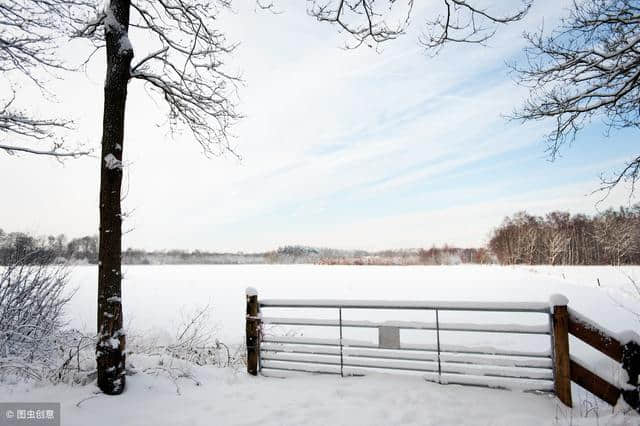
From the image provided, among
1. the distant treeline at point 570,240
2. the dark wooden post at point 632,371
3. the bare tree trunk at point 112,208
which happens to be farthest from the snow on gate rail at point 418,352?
the distant treeline at point 570,240

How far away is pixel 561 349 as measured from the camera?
13.0ft

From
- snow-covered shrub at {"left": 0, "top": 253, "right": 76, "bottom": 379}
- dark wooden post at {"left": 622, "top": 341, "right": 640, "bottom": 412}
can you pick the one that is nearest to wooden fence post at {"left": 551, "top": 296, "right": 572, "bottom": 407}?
dark wooden post at {"left": 622, "top": 341, "right": 640, "bottom": 412}

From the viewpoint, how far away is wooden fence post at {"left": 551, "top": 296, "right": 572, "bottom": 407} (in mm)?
3959

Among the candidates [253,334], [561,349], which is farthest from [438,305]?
[253,334]

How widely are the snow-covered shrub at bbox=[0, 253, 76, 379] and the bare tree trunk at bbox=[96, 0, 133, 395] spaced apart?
114 centimetres

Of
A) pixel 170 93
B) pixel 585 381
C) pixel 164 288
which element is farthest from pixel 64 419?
pixel 164 288

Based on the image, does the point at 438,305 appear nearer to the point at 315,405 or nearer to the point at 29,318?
the point at 315,405

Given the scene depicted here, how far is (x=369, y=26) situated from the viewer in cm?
444

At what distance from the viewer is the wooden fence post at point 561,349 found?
396 cm

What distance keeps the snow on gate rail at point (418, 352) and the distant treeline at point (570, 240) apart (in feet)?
166

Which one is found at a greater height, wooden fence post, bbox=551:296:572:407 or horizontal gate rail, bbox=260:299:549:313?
horizontal gate rail, bbox=260:299:549:313

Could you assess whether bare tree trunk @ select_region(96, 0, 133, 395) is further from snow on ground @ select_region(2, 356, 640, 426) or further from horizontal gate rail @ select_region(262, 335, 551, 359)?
horizontal gate rail @ select_region(262, 335, 551, 359)

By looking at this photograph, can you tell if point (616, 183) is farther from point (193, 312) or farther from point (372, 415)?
point (193, 312)

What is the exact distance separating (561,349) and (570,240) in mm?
71914
